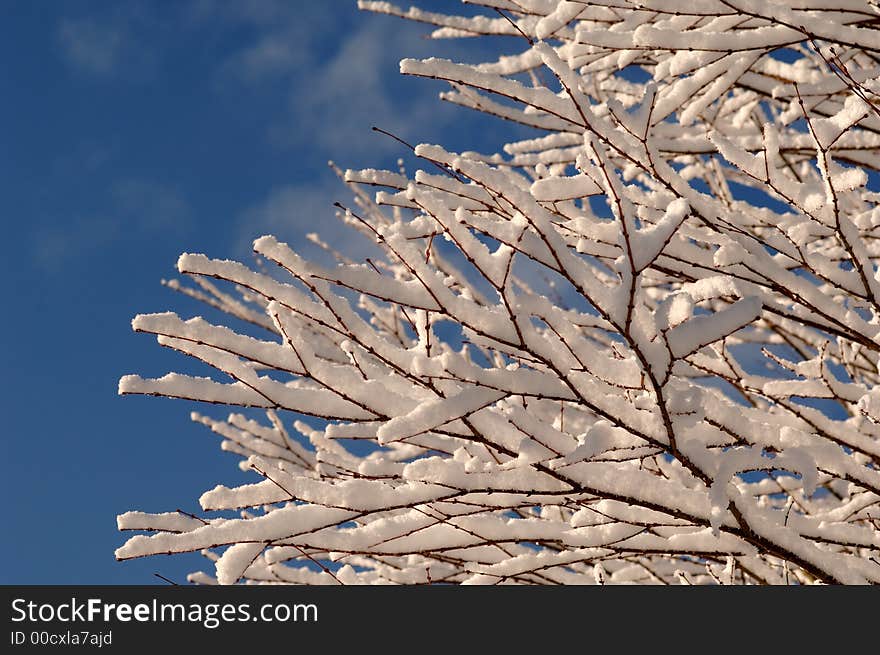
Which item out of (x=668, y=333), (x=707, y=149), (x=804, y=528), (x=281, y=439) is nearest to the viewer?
(x=668, y=333)

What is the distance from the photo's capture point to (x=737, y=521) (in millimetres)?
1960


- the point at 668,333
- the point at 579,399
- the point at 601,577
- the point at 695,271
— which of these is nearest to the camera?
the point at 668,333

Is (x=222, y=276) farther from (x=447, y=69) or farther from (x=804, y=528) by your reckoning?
(x=804, y=528)

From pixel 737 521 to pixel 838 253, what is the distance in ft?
5.43

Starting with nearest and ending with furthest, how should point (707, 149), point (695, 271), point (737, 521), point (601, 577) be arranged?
1. point (737, 521)
2. point (695, 271)
3. point (601, 577)
4. point (707, 149)

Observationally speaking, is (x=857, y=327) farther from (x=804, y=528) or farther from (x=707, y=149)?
(x=707, y=149)

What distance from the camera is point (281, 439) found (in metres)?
3.44

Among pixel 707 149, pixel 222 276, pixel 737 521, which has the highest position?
pixel 707 149

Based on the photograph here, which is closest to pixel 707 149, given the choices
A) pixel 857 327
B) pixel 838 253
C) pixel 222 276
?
pixel 838 253

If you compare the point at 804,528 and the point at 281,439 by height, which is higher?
the point at 281,439

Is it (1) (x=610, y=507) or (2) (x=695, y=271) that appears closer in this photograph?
(1) (x=610, y=507)

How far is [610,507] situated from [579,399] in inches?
18.5
